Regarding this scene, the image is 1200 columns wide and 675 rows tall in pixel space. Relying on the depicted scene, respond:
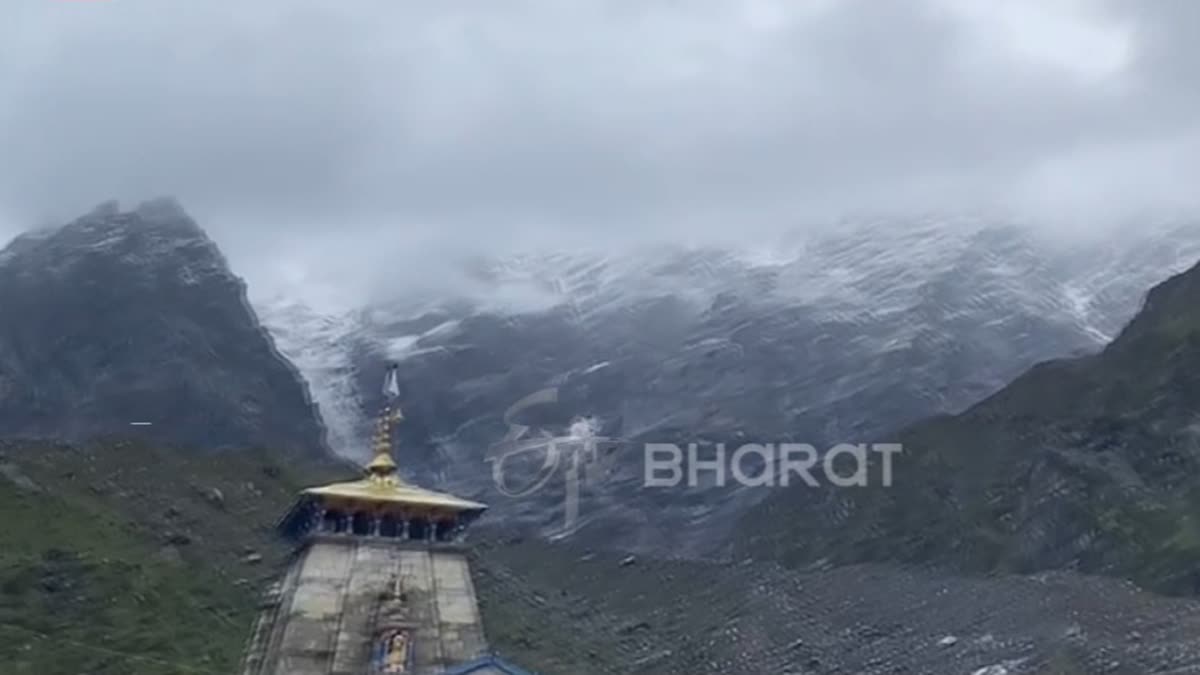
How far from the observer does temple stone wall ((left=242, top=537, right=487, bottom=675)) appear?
109 feet

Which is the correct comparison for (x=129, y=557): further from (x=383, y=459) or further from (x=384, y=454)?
(x=383, y=459)

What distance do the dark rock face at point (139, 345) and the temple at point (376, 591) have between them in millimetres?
111589

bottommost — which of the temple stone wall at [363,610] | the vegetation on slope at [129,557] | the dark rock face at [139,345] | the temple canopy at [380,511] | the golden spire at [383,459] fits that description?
the temple stone wall at [363,610]

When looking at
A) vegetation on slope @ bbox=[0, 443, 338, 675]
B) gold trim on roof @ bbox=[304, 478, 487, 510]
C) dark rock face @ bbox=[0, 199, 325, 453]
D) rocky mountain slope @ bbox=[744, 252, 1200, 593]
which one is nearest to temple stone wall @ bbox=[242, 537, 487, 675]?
gold trim on roof @ bbox=[304, 478, 487, 510]

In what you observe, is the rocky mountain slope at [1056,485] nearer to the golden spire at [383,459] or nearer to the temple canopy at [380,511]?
the golden spire at [383,459]

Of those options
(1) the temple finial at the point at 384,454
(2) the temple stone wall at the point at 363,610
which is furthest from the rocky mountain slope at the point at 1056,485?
(2) the temple stone wall at the point at 363,610

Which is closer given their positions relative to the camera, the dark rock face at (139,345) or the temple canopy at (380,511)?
the temple canopy at (380,511)

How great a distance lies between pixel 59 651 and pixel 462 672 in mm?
64391

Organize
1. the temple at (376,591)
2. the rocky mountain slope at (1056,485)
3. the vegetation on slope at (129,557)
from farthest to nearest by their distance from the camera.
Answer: the rocky mountain slope at (1056,485)
the vegetation on slope at (129,557)
the temple at (376,591)

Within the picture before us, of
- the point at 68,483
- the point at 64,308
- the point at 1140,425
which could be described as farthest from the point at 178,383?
the point at 1140,425

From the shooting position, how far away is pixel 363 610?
3397 centimetres

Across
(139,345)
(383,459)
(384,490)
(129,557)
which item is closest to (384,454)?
(383,459)

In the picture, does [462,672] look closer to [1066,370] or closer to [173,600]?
[173,600]

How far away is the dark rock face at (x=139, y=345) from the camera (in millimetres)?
151625
